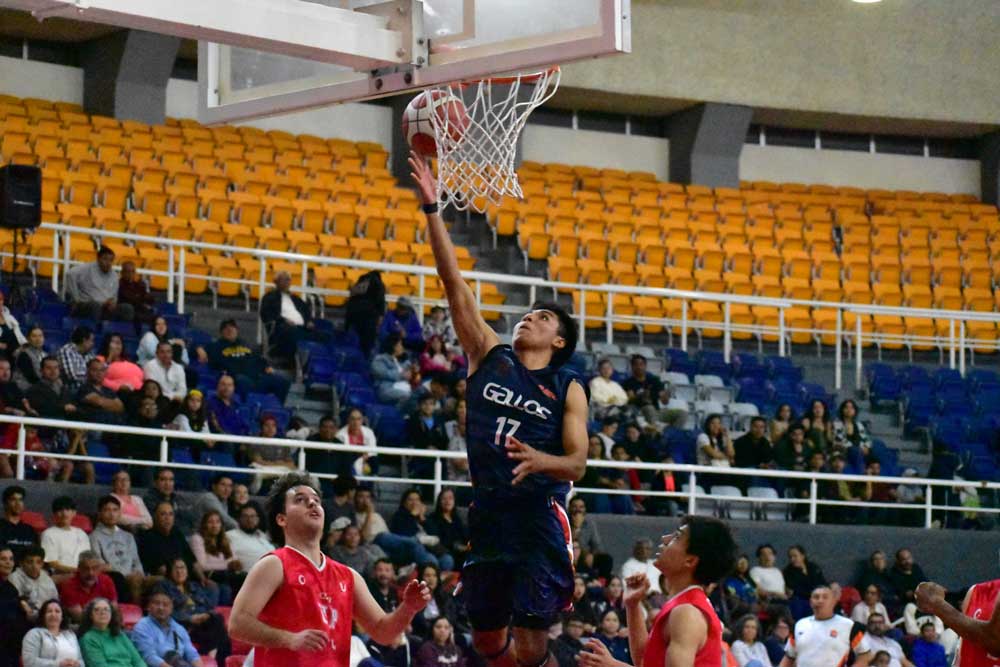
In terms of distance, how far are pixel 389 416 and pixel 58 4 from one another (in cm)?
968

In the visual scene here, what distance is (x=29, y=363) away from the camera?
13.6 metres

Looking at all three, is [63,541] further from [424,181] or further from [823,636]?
[424,181]

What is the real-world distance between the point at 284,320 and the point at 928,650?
6.93m

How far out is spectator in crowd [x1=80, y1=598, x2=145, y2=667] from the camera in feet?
35.5

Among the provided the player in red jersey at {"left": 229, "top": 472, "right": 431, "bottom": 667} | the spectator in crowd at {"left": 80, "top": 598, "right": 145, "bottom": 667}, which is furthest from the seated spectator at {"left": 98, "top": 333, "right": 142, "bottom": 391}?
the player in red jersey at {"left": 229, "top": 472, "right": 431, "bottom": 667}

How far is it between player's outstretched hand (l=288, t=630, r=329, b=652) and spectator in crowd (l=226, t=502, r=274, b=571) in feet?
23.4

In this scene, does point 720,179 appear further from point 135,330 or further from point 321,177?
point 135,330

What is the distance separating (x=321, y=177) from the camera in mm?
22344

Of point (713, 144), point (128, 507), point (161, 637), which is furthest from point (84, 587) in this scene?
point (713, 144)

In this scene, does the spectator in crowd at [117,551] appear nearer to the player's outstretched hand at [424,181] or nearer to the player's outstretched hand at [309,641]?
the player's outstretched hand at [424,181]

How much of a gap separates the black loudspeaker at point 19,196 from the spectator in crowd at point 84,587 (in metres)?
3.02

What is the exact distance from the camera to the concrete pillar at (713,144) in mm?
26375

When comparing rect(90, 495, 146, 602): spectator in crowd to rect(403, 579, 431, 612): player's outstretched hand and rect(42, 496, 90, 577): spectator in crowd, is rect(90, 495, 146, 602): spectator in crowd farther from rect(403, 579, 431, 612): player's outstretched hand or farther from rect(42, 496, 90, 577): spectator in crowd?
rect(403, 579, 431, 612): player's outstretched hand

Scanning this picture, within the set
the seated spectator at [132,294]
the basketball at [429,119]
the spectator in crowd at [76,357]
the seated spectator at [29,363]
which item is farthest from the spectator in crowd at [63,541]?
the basketball at [429,119]
